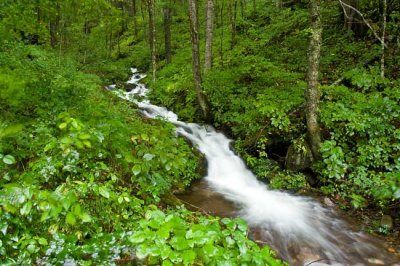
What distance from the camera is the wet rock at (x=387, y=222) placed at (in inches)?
228

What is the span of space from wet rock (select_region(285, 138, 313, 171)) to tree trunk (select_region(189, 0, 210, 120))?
11.5 ft

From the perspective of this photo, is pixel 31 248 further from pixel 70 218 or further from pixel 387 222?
pixel 387 222

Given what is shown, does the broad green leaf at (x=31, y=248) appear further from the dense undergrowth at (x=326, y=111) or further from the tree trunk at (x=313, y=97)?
the tree trunk at (x=313, y=97)

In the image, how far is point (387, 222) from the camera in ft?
19.3

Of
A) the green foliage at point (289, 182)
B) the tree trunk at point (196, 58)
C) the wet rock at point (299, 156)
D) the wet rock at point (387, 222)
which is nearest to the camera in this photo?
the wet rock at point (387, 222)

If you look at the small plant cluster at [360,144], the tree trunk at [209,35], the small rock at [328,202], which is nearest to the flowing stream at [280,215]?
the small rock at [328,202]

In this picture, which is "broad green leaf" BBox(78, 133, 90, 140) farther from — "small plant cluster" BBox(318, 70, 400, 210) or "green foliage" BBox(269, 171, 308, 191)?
"green foliage" BBox(269, 171, 308, 191)

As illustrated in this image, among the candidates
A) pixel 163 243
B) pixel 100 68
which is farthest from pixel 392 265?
pixel 100 68

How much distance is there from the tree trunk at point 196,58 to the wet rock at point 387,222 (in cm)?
595

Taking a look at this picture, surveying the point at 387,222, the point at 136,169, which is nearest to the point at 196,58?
the point at 387,222

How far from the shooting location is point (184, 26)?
24297mm

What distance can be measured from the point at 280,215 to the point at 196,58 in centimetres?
553

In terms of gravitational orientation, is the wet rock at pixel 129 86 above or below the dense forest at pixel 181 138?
below

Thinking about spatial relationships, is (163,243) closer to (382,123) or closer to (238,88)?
(382,123)
